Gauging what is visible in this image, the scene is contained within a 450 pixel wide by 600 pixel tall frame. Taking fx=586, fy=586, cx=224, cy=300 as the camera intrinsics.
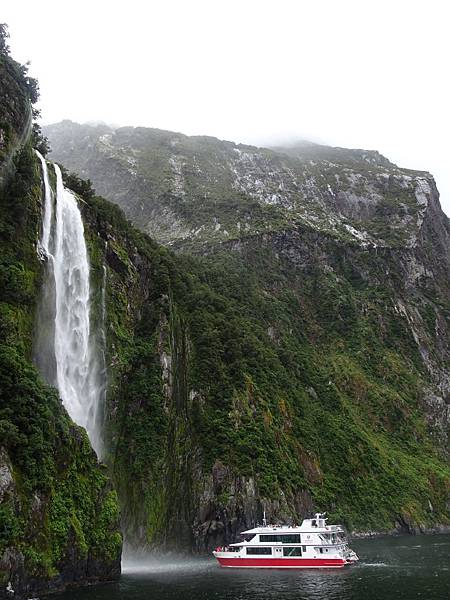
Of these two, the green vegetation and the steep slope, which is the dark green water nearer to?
the green vegetation

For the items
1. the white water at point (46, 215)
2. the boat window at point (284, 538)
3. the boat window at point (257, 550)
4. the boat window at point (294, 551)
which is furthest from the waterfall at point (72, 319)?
the boat window at point (294, 551)

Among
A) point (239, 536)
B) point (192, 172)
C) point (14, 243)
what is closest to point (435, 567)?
point (239, 536)

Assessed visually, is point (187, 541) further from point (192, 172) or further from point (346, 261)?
point (192, 172)

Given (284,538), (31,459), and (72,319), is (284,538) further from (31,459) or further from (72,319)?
(31,459)

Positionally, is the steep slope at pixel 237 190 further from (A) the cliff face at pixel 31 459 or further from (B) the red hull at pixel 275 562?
(B) the red hull at pixel 275 562

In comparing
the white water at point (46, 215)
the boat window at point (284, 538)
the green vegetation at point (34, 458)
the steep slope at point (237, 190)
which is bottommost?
the boat window at point (284, 538)

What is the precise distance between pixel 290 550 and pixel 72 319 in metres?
28.9

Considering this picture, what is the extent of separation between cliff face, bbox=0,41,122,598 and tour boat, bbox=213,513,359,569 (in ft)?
51.9

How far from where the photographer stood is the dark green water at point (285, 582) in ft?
120

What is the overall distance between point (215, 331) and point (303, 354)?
33501 mm

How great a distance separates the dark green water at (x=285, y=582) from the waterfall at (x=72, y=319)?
13.6 meters

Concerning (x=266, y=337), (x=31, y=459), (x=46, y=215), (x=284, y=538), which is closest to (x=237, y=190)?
(x=266, y=337)

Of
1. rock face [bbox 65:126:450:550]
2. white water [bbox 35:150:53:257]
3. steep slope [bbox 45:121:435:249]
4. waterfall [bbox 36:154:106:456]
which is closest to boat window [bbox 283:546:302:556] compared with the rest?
rock face [bbox 65:126:450:550]

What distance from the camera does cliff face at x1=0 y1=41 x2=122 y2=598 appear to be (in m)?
32.5
